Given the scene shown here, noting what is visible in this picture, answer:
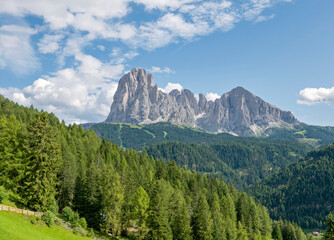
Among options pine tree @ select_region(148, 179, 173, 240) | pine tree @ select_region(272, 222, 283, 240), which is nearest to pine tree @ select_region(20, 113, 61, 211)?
pine tree @ select_region(148, 179, 173, 240)

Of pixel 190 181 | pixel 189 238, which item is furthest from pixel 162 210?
pixel 190 181

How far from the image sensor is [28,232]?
30.2 metres

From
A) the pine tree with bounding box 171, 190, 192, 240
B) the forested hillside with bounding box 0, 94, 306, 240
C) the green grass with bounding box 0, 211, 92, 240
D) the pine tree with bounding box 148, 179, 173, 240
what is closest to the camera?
the green grass with bounding box 0, 211, 92, 240

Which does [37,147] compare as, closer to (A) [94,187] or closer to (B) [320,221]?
(A) [94,187]

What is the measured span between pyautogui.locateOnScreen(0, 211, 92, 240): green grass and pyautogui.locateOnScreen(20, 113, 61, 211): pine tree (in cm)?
362

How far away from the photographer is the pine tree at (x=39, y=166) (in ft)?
119

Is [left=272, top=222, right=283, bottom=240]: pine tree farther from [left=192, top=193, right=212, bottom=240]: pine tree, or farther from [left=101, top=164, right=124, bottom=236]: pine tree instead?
[left=101, top=164, right=124, bottom=236]: pine tree

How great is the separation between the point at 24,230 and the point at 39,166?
9.83 m

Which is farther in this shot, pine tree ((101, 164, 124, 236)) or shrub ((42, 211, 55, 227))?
pine tree ((101, 164, 124, 236))

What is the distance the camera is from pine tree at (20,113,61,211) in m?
36.3

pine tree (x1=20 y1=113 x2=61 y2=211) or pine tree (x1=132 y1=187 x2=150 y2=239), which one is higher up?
pine tree (x1=20 y1=113 x2=61 y2=211)

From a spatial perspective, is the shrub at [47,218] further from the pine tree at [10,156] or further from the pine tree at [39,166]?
the pine tree at [10,156]

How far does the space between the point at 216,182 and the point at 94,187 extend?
59.7 m

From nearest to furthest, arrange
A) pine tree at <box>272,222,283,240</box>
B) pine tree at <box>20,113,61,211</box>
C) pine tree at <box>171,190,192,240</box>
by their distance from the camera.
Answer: pine tree at <box>20,113,61,211</box>
pine tree at <box>171,190,192,240</box>
pine tree at <box>272,222,283,240</box>
